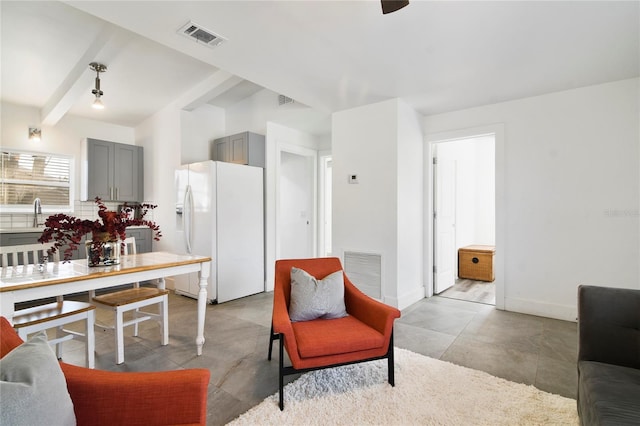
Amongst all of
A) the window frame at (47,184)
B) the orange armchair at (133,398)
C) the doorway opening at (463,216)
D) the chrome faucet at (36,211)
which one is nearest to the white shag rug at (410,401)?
the orange armchair at (133,398)

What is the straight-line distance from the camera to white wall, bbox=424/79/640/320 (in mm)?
3000

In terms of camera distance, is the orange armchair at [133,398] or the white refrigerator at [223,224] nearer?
the orange armchair at [133,398]

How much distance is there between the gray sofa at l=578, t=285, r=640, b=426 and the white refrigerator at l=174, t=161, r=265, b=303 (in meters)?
3.50

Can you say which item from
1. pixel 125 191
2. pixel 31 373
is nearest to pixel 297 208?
pixel 125 191

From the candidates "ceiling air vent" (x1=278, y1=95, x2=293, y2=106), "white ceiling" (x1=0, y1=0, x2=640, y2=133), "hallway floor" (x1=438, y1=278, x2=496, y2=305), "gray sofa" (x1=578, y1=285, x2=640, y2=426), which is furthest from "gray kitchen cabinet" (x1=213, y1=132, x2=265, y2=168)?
"gray sofa" (x1=578, y1=285, x2=640, y2=426)

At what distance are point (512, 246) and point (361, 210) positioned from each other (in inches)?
70.4

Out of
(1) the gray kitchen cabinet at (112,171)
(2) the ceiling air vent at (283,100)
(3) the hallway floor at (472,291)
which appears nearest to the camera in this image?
(3) the hallway floor at (472,291)

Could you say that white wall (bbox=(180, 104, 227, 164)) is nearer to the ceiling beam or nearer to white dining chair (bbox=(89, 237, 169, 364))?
the ceiling beam

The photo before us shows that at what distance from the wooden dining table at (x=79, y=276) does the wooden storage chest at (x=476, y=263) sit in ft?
14.2

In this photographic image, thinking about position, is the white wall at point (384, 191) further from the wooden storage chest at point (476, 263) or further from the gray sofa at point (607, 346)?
the gray sofa at point (607, 346)

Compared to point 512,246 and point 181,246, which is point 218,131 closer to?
point 181,246

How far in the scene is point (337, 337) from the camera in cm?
188

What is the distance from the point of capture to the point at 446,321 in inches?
127

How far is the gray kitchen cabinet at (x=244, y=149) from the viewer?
4.35 m
